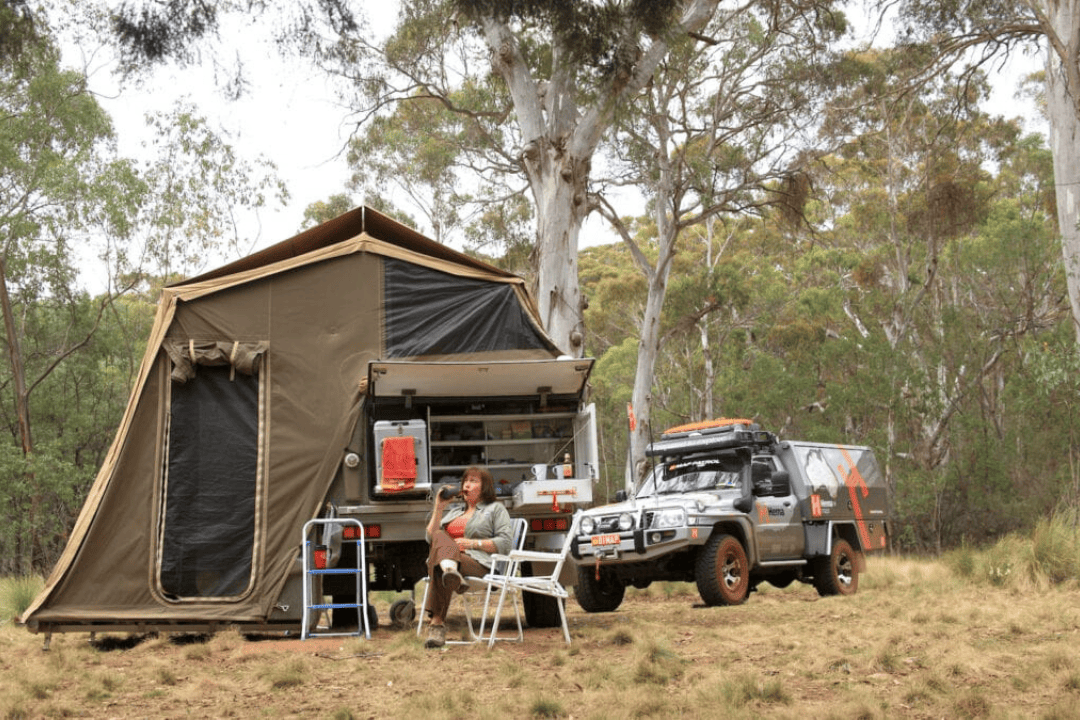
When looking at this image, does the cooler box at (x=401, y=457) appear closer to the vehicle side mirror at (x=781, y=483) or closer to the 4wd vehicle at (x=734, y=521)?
the 4wd vehicle at (x=734, y=521)

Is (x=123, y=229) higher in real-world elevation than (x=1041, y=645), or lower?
higher

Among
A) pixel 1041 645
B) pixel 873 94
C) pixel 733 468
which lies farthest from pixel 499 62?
pixel 1041 645

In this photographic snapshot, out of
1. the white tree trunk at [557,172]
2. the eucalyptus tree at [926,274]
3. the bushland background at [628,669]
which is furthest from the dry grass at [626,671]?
the eucalyptus tree at [926,274]

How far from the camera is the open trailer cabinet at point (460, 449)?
8.81m

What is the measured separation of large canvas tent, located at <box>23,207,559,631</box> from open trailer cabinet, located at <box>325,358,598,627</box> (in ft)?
1.04

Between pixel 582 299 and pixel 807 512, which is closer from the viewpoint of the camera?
pixel 807 512

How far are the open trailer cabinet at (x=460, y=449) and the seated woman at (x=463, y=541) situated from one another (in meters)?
0.61

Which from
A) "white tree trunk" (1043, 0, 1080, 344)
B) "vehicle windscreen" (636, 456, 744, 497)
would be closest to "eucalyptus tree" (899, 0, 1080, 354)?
"white tree trunk" (1043, 0, 1080, 344)

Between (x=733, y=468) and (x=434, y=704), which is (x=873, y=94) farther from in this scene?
(x=434, y=704)

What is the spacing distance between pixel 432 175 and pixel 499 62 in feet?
33.1

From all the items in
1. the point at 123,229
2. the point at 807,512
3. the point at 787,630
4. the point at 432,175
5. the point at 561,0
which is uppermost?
the point at 432,175

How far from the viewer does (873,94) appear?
22.1 meters

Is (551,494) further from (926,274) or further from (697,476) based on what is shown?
(926,274)

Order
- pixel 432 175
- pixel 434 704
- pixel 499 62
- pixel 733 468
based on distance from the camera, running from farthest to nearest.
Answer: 1. pixel 432 175
2. pixel 499 62
3. pixel 733 468
4. pixel 434 704
